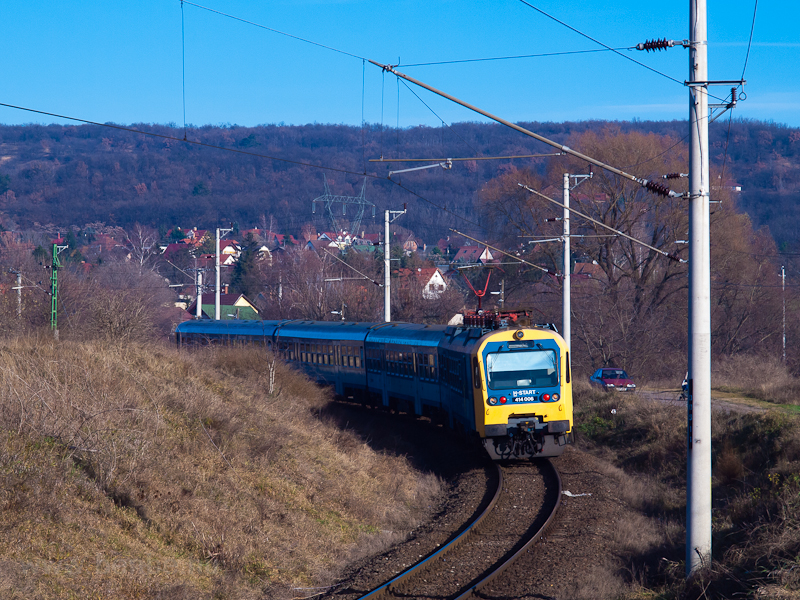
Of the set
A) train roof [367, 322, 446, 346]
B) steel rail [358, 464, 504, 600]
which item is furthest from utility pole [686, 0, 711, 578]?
train roof [367, 322, 446, 346]

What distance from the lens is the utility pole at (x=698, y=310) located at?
8836 millimetres

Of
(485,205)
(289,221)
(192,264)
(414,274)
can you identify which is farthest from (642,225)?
(289,221)

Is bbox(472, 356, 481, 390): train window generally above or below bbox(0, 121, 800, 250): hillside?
below

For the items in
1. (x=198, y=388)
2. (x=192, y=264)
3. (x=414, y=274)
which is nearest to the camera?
(x=198, y=388)

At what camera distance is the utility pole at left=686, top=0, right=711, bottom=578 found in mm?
8836

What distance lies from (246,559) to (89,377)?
518 cm

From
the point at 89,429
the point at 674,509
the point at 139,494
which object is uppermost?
the point at 89,429

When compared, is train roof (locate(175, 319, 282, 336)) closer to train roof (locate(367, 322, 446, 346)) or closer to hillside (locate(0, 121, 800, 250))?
train roof (locate(367, 322, 446, 346))

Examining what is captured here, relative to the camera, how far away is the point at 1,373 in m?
12.2

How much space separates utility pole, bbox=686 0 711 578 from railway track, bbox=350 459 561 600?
247 cm

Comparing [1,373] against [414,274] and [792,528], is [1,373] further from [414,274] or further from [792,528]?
[414,274]

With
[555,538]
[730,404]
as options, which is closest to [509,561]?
[555,538]

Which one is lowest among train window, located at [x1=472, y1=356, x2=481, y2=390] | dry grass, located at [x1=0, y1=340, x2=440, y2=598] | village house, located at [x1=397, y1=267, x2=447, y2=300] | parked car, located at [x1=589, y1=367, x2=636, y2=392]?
parked car, located at [x1=589, y1=367, x2=636, y2=392]

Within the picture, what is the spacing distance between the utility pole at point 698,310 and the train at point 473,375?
7.37m
